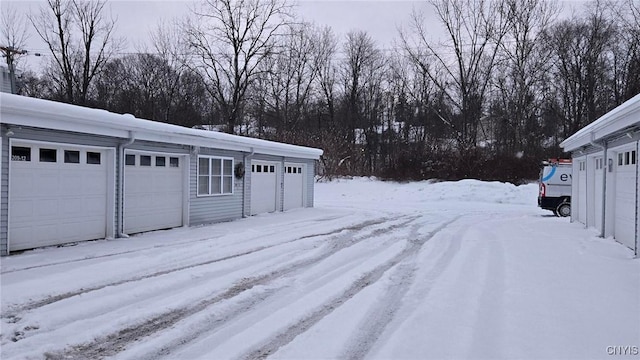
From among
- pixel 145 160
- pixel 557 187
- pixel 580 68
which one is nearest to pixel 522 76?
pixel 580 68

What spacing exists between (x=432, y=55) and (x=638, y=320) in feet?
111

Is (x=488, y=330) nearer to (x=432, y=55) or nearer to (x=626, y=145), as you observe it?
(x=626, y=145)

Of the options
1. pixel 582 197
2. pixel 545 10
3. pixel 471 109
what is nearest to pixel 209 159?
→ pixel 582 197

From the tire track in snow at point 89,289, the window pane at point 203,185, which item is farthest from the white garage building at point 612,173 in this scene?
the window pane at point 203,185

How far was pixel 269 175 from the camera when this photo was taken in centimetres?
1756

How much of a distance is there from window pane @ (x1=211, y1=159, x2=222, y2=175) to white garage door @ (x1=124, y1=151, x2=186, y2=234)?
125 centimetres

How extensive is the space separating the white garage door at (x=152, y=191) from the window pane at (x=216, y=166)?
1.25 metres

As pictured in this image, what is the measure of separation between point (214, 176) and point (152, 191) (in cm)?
259

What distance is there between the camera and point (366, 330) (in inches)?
186

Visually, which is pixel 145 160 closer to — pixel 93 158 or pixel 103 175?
pixel 103 175

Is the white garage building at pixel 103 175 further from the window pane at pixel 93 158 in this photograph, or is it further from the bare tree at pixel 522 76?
the bare tree at pixel 522 76

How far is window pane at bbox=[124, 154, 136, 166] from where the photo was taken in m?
11.0

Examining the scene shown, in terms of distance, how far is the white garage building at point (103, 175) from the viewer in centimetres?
852

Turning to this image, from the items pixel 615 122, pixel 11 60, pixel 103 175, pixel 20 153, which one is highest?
pixel 11 60
